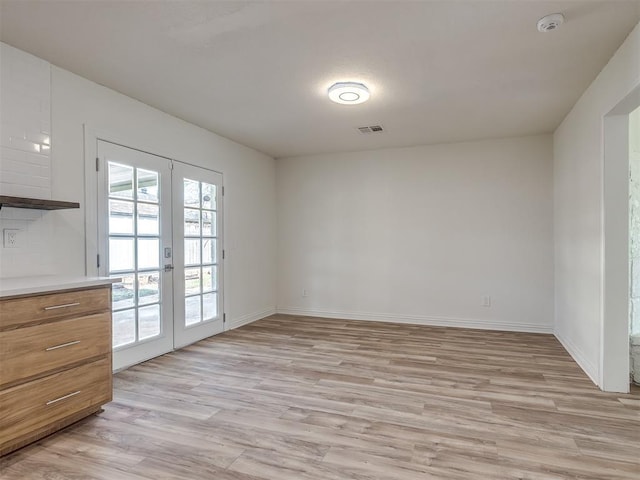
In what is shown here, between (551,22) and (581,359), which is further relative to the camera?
(581,359)

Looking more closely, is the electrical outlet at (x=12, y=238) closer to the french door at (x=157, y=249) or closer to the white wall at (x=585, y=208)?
the french door at (x=157, y=249)

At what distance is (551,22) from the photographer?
2.18 meters

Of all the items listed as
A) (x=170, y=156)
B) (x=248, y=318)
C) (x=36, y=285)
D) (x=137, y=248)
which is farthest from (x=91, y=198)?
(x=248, y=318)

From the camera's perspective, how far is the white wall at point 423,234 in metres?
4.71

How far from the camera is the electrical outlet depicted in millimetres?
2500

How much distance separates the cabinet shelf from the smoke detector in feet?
10.5

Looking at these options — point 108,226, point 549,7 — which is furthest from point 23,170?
point 549,7

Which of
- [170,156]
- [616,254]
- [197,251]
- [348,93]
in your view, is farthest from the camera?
[197,251]

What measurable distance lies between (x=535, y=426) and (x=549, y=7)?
2426mm

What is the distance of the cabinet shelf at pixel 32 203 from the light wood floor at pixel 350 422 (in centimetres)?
140

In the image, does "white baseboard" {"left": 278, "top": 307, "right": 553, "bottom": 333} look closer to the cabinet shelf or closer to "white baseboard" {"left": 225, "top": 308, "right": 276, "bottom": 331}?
"white baseboard" {"left": 225, "top": 308, "right": 276, "bottom": 331}

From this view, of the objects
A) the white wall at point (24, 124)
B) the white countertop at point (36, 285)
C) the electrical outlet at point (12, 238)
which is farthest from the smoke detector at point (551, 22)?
the electrical outlet at point (12, 238)

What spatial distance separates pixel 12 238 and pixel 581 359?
181 inches

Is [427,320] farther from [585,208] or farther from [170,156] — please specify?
[170,156]
